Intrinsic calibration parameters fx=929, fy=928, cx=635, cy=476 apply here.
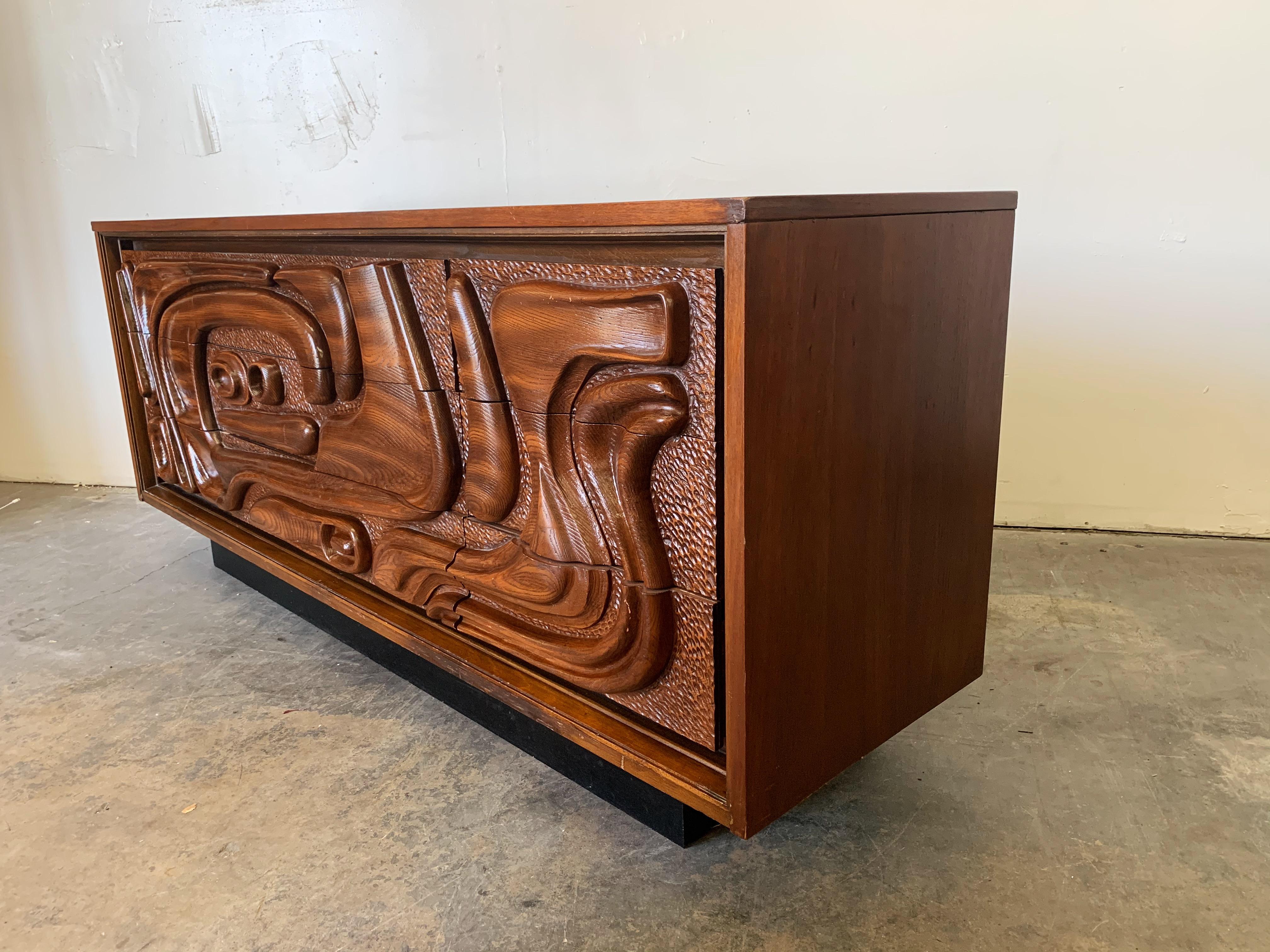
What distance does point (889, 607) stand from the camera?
1.40 meters

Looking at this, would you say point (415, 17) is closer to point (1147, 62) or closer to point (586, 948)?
point (1147, 62)

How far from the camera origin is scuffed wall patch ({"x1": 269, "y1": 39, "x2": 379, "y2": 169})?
3.14 metres

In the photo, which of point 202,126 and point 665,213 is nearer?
point 665,213

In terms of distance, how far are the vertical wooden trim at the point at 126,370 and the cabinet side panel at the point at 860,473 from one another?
7.13 feet

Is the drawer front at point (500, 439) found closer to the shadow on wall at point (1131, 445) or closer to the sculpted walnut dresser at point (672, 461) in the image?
the sculpted walnut dresser at point (672, 461)

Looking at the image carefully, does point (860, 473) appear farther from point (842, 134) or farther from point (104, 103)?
point (104, 103)

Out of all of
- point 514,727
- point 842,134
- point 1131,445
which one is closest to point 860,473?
point 514,727

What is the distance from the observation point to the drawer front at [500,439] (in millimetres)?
1238

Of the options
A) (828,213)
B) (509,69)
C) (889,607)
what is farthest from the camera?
(509,69)

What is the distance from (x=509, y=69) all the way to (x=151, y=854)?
2.42m

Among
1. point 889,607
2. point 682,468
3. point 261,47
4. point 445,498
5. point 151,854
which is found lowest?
point 151,854

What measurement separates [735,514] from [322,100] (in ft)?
8.96

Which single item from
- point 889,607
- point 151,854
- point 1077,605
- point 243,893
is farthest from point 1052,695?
point 151,854

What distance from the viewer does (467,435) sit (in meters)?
1.57
